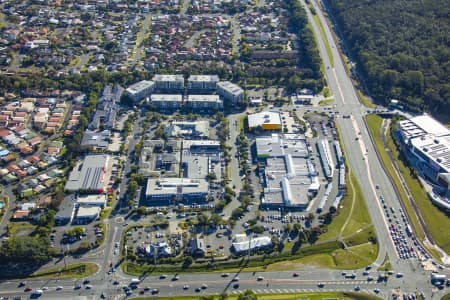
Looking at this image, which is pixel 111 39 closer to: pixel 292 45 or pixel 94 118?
pixel 94 118

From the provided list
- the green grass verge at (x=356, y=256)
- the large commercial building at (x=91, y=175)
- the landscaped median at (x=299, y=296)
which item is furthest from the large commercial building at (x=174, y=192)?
the green grass verge at (x=356, y=256)

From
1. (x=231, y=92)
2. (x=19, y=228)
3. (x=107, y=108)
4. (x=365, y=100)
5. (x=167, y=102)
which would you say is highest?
(x=231, y=92)

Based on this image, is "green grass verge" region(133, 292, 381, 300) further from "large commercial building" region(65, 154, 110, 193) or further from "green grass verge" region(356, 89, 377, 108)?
"green grass verge" region(356, 89, 377, 108)

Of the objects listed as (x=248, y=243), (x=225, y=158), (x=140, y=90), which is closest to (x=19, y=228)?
(x=248, y=243)

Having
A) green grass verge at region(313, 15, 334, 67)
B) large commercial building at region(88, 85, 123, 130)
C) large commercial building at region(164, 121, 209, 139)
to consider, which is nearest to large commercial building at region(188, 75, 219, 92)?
large commercial building at region(164, 121, 209, 139)

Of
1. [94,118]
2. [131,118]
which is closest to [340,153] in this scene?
[131,118]

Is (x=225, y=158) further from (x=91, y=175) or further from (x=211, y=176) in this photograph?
(x=91, y=175)
